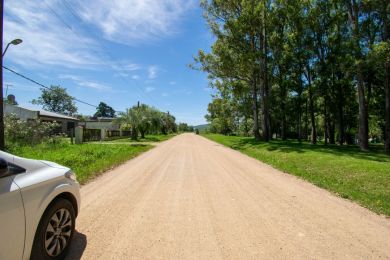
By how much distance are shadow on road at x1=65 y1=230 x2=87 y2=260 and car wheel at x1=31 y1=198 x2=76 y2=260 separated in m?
0.11

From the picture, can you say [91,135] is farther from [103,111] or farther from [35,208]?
[103,111]

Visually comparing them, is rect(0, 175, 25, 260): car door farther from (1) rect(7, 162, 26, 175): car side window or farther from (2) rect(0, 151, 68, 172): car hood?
(2) rect(0, 151, 68, 172): car hood

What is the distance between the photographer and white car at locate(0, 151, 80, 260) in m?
3.25

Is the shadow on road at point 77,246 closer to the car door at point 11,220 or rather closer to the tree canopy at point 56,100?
the car door at point 11,220

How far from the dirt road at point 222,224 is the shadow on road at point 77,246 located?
0.04ft

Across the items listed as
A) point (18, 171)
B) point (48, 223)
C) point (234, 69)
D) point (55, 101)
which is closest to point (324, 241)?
point (48, 223)

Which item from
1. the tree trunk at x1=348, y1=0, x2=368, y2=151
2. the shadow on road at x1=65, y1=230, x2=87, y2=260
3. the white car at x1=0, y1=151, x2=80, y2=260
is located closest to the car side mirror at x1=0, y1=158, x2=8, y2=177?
the white car at x1=0, y1=151, x2=80, y2=260

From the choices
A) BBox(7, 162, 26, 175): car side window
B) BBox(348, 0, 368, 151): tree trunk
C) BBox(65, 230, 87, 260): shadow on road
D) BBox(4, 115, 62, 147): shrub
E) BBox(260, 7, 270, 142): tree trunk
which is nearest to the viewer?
BBox(7, 162, 26, 175): car side window

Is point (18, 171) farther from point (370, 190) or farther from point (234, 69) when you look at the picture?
point (234, 69)

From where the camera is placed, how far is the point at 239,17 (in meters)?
31.9

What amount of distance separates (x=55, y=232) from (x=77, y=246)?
2.26 ft

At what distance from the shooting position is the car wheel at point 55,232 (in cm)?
377

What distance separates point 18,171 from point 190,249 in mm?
2447

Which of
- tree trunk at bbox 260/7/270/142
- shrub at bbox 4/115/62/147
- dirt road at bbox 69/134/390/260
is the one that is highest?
tree trunk at bbox 260/7/270/142
